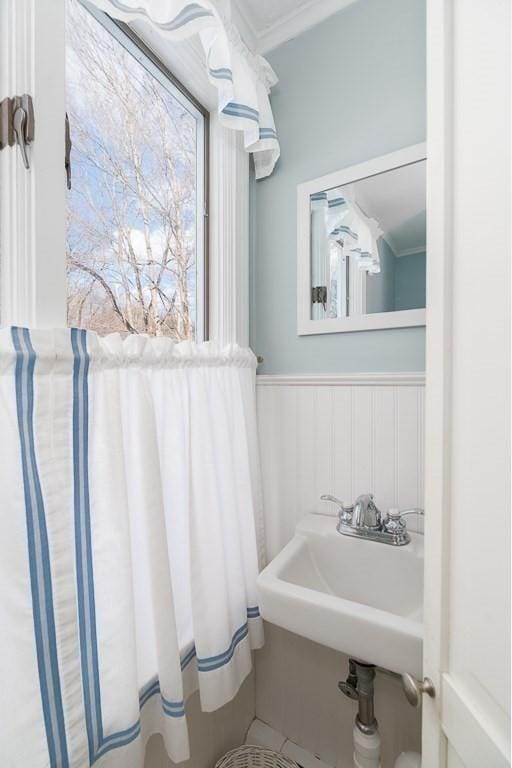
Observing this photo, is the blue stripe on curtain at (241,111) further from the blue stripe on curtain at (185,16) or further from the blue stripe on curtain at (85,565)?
the blue stripe on curtain at (85,565)

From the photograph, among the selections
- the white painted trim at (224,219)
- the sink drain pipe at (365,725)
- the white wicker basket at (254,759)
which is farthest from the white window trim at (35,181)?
the white wicker basket at (254,759)

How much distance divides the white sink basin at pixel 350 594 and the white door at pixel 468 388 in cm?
21

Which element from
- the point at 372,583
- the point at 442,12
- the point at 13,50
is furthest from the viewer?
the point at 372,583

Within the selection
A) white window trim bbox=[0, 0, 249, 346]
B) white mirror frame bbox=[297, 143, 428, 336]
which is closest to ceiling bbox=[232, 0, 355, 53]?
white mirror frame bbox=[297, 143, 428, 336]

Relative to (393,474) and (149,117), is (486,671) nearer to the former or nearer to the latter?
(393,474)

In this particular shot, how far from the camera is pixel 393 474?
112 cm

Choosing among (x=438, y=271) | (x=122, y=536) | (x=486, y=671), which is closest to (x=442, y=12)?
(x=438, y=271)

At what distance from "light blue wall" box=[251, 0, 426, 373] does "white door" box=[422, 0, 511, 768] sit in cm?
66

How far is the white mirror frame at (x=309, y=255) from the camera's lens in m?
1.08

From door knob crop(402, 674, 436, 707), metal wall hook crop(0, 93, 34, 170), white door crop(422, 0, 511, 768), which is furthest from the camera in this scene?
metal wall hook crop(0, 93, 34, 170)

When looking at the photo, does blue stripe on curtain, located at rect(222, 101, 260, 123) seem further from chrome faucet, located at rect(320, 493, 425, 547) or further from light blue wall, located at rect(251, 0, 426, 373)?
chrome faucet, located at rect(320, 493, 425, 547)

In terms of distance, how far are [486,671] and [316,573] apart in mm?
762

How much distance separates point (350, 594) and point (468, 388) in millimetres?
905

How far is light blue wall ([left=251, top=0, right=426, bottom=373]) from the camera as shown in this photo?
110 centimetres
